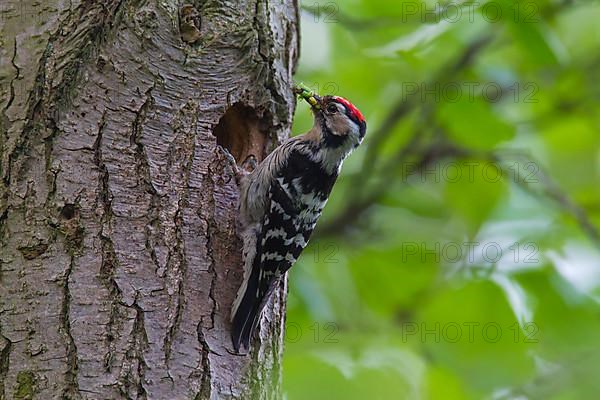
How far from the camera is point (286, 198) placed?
3910mm

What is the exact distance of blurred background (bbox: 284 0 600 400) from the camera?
3973 mm

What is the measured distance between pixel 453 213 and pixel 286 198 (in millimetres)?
1663

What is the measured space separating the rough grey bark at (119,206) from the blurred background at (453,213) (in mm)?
718

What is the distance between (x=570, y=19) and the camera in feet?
19.6

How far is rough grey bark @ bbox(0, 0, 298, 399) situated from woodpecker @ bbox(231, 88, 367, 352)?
0.31 feet

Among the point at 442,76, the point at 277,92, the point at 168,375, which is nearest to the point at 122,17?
the point at 277,92

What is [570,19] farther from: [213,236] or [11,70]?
[11,70]

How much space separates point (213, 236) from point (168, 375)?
1.87 feet

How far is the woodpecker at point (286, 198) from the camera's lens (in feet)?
10.0
